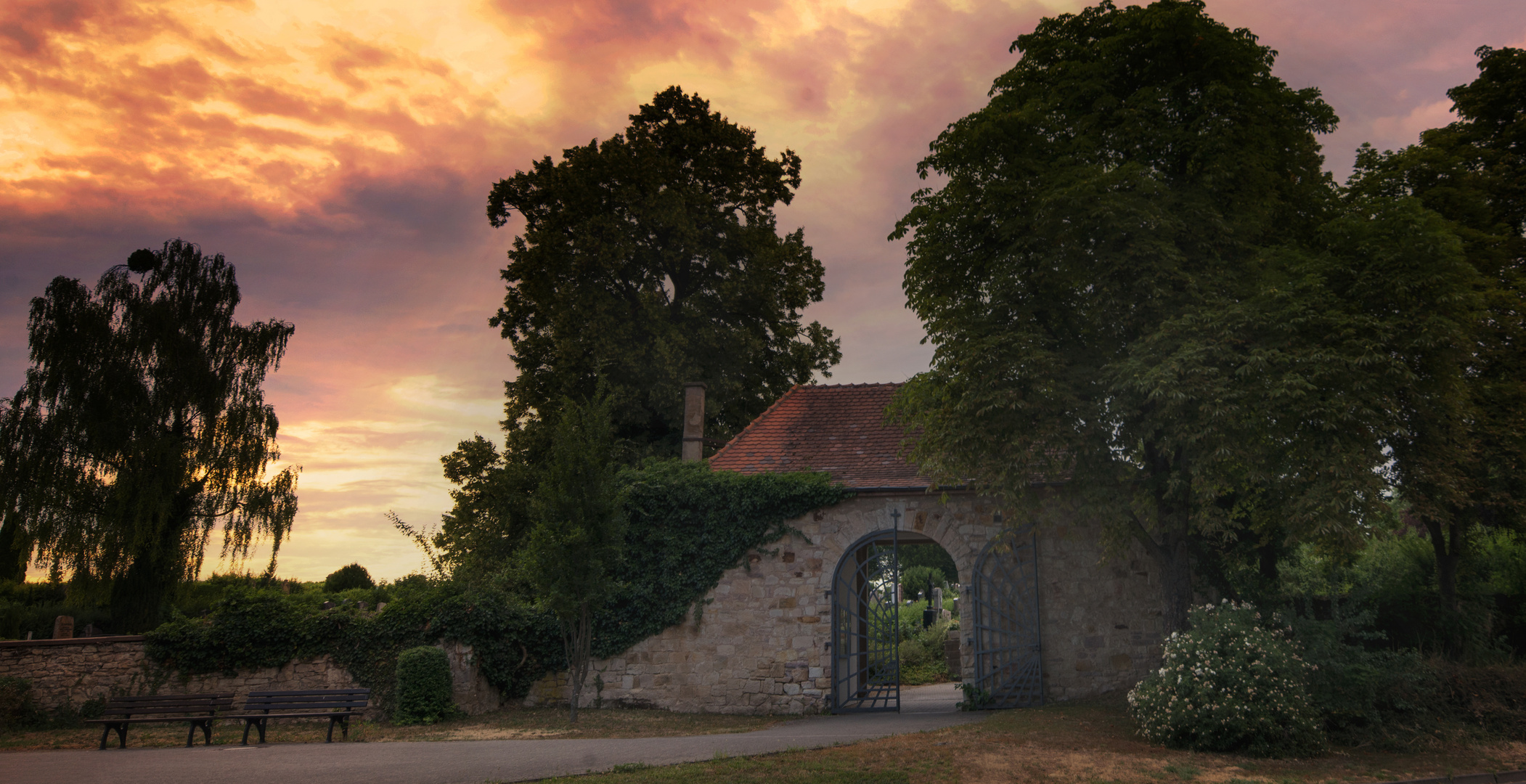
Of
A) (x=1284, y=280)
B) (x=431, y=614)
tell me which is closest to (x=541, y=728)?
(x=431, y=614)

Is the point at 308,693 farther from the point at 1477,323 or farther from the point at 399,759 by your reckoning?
the point at 1477,323

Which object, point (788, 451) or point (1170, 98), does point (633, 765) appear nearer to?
point (788, 451)

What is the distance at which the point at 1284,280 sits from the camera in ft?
35.0

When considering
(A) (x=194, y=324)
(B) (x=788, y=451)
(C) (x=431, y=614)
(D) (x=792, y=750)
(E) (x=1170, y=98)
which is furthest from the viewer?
(A) (x=194, y=324)

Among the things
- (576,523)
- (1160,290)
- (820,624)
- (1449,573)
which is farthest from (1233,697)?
(576,523)

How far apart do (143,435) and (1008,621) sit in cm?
2089

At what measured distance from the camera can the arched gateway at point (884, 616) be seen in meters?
13.9

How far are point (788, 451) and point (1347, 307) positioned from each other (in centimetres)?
926

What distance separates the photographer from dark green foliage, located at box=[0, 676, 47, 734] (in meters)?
12.8

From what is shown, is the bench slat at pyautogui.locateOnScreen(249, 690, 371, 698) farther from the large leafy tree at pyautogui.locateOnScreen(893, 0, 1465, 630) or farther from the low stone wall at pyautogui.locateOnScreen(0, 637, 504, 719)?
the large leafy tree at pyautogui.locateOnScreen(893, 0, 1465, 630)


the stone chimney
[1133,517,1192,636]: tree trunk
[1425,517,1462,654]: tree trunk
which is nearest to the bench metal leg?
the stone chimney

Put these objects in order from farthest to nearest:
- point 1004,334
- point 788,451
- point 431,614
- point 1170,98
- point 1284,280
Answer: point 788,451
point 431,614
point 1170,98
point 1004,334
point 1284,280

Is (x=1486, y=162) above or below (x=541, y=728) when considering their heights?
above

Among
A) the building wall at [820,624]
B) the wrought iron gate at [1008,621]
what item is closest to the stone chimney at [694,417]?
the building wall at [820,624]
